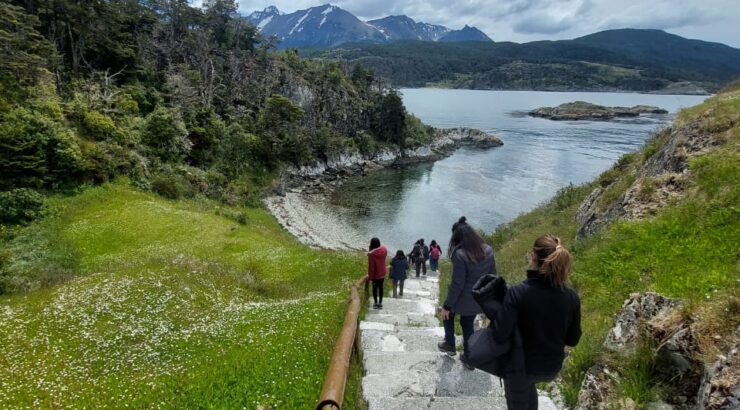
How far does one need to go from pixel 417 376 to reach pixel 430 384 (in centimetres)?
34

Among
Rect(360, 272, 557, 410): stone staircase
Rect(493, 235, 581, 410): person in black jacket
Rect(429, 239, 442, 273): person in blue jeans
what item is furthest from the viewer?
Rect(429, 239, 442, 273): person in blue jeans

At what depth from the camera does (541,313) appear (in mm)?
5445

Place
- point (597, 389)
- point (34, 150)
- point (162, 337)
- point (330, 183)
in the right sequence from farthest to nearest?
point (330, 183) < point (34, 150) < point (162, 337) < point (597, 389)

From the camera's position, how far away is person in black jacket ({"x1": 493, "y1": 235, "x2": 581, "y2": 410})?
537cm

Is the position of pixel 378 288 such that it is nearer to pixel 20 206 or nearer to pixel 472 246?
pixel 472 246

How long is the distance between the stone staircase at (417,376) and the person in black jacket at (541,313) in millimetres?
1553

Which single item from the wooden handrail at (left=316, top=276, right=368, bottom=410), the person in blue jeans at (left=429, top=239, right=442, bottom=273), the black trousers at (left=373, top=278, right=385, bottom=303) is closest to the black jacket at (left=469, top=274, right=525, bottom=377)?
the wooden handrail at (left=316, top=276, right=368, bottom=410)

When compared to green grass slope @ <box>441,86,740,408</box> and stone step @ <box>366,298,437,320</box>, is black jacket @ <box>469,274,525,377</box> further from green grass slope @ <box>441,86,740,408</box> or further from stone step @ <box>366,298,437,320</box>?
stone step @ <box>366,298,437,320</box>

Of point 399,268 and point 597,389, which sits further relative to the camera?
point 399,268

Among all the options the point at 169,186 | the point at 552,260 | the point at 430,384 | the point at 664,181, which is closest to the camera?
the point at 552,260

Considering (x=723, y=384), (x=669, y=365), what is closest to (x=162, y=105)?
(x=669, y=365)

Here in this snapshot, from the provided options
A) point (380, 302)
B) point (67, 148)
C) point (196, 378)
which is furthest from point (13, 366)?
point (67, 148)

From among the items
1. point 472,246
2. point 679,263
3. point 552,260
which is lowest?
point 679,263

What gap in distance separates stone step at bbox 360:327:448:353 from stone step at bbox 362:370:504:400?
1.84m
